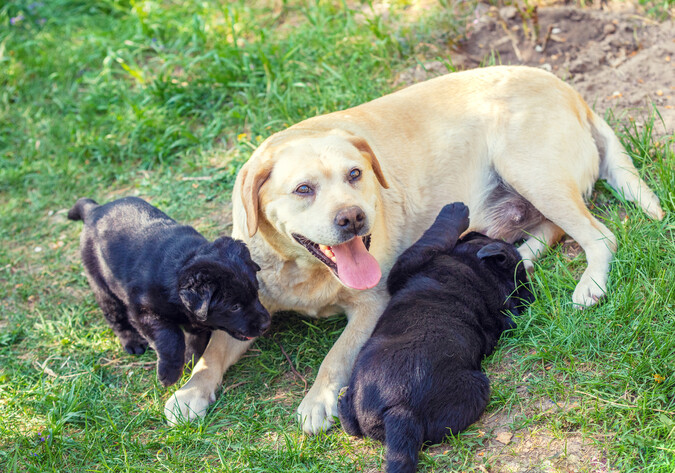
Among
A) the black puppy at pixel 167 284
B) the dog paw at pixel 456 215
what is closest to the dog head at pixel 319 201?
the black puppy at pixel 167 284

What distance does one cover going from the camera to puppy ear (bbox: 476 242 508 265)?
388cm

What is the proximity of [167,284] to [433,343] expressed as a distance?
1550 mm

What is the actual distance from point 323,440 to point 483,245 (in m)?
1.58

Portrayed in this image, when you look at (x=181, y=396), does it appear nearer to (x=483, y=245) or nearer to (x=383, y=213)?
(x=383, y=213)

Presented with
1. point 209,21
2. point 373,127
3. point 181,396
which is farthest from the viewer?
point 209,21

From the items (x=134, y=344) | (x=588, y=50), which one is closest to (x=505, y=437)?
(x=134, y=344)

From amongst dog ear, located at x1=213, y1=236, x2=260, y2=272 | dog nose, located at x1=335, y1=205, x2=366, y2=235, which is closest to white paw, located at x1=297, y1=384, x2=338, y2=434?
dog ear, located at x1=213, y1=236, x2=260, y2=272

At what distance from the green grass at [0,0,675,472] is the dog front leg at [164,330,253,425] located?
0.26ft

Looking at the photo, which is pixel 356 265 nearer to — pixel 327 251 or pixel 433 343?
pixel 327 251

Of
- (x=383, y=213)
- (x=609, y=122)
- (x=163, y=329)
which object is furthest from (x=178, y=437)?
(x=609, y=122)

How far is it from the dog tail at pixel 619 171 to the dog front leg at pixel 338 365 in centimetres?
174

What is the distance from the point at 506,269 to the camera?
3953 millimetres

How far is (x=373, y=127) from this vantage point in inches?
173

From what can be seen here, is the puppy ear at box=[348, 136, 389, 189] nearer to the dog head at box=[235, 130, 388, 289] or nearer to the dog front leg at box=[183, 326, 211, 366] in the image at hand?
the dog head at box=[235, 130, 388, 289]
